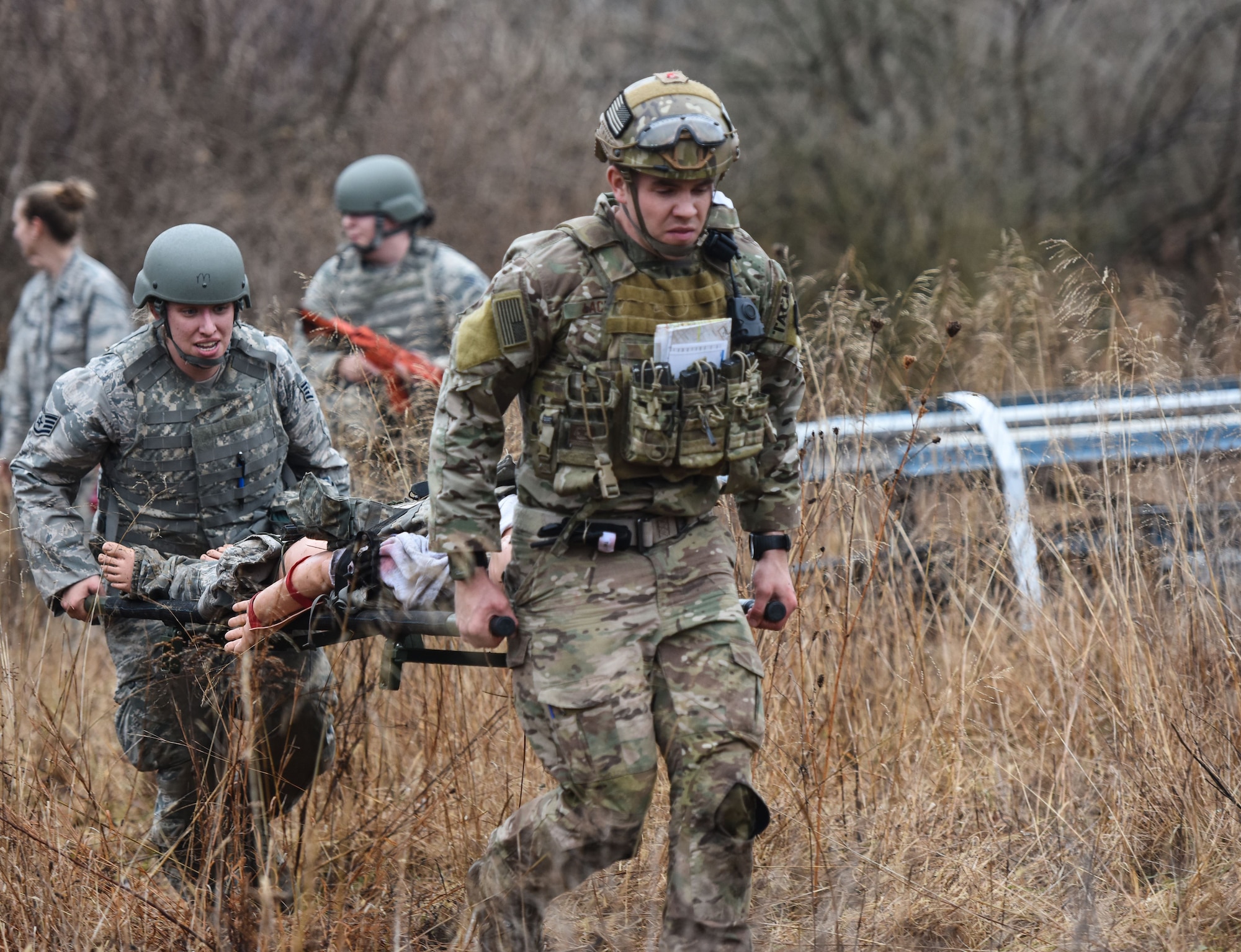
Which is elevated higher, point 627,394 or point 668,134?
point 668,134

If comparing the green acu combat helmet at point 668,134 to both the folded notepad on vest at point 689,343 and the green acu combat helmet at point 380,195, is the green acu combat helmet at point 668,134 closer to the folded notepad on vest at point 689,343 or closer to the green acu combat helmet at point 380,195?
the folded notepad on vest at point 689,343

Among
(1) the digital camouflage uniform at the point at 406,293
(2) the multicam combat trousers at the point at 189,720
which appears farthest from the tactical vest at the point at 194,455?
(1) the digital camouflage uniform at the point at 406,293

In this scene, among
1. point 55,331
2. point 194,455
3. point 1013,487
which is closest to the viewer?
point 194,455

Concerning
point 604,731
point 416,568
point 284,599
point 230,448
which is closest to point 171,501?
point 230,448

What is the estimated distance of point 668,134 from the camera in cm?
260

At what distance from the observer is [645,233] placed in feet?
8.86

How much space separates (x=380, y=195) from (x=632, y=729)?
408 cm

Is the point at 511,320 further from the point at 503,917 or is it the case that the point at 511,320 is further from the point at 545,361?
the point at 503,917

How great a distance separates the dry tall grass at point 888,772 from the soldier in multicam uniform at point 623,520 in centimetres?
33

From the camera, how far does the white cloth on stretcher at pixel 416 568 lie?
3074mm

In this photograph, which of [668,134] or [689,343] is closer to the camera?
[668,134]

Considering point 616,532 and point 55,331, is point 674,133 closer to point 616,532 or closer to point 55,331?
point 616,532

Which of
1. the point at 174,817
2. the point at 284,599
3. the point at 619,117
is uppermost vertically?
the point at 619,117

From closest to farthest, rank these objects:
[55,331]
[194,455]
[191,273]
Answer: [191,273] < [194,455] < [55,331]
